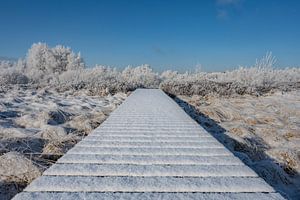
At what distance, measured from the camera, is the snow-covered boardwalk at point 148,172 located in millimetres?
1583

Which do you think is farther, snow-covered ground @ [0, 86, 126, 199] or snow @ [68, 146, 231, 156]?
snow-covered ground @ [0, 86, 126, 199]

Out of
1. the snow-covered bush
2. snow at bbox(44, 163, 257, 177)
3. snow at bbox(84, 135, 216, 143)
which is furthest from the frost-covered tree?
snow at bbox(44, 163, 257, 177)

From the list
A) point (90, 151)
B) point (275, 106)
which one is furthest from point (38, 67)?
point (90, 151)

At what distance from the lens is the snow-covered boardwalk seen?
158 cm

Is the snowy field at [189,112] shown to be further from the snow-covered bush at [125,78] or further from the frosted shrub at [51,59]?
the frosted shrub at [51,59]

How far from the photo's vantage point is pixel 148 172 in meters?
1.90

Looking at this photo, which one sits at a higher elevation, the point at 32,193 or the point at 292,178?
the point at 32,193

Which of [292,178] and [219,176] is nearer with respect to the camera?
[219,176]

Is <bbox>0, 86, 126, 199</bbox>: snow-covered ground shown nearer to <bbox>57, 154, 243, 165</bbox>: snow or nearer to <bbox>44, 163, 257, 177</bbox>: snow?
<bbox>57, 154, 243, 165</bbox>: snow

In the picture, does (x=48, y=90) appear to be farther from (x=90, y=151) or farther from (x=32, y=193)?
(x=32, y=193)

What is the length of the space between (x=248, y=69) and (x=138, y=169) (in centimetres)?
1428

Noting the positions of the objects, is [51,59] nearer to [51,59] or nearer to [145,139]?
[51,59]

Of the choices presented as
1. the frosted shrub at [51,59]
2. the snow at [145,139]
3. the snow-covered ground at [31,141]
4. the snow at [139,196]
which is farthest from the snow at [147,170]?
the frosted shrub at [51,59]

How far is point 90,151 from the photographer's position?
7.65 feet
